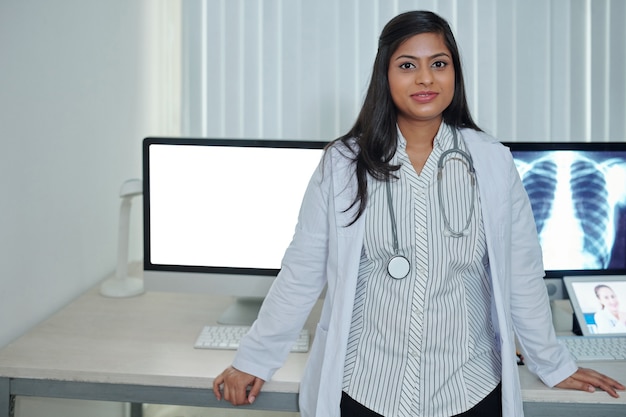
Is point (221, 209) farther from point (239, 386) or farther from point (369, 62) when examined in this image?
point (369, 62)

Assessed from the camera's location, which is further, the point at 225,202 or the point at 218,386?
the point at 225,202

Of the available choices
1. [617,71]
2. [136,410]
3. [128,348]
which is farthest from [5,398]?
[617,71]

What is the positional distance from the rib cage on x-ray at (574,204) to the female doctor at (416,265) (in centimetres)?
40

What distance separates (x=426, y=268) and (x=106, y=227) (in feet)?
4.16

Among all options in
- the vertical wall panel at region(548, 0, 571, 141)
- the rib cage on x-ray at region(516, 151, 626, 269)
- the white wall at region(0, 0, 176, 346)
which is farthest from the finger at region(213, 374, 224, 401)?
the vertical wall panel at region(548, 0, 571, 141)

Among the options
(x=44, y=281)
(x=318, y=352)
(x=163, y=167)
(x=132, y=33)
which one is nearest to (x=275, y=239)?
(x=163, y=167)

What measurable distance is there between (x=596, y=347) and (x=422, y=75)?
748mm

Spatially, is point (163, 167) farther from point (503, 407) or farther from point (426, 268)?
point (503, 407)

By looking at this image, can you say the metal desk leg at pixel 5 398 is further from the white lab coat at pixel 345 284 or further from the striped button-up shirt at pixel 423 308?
the striped button-up shirt at pixel 423 308

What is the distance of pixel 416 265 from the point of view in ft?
4.47

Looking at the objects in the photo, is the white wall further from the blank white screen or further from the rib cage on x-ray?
the rib cage on x-ray

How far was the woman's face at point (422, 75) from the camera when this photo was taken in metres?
1.38

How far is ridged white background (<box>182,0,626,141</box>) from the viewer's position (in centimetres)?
276

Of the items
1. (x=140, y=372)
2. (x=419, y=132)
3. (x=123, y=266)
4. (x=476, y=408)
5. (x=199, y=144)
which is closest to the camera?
(x=476, y=408)
